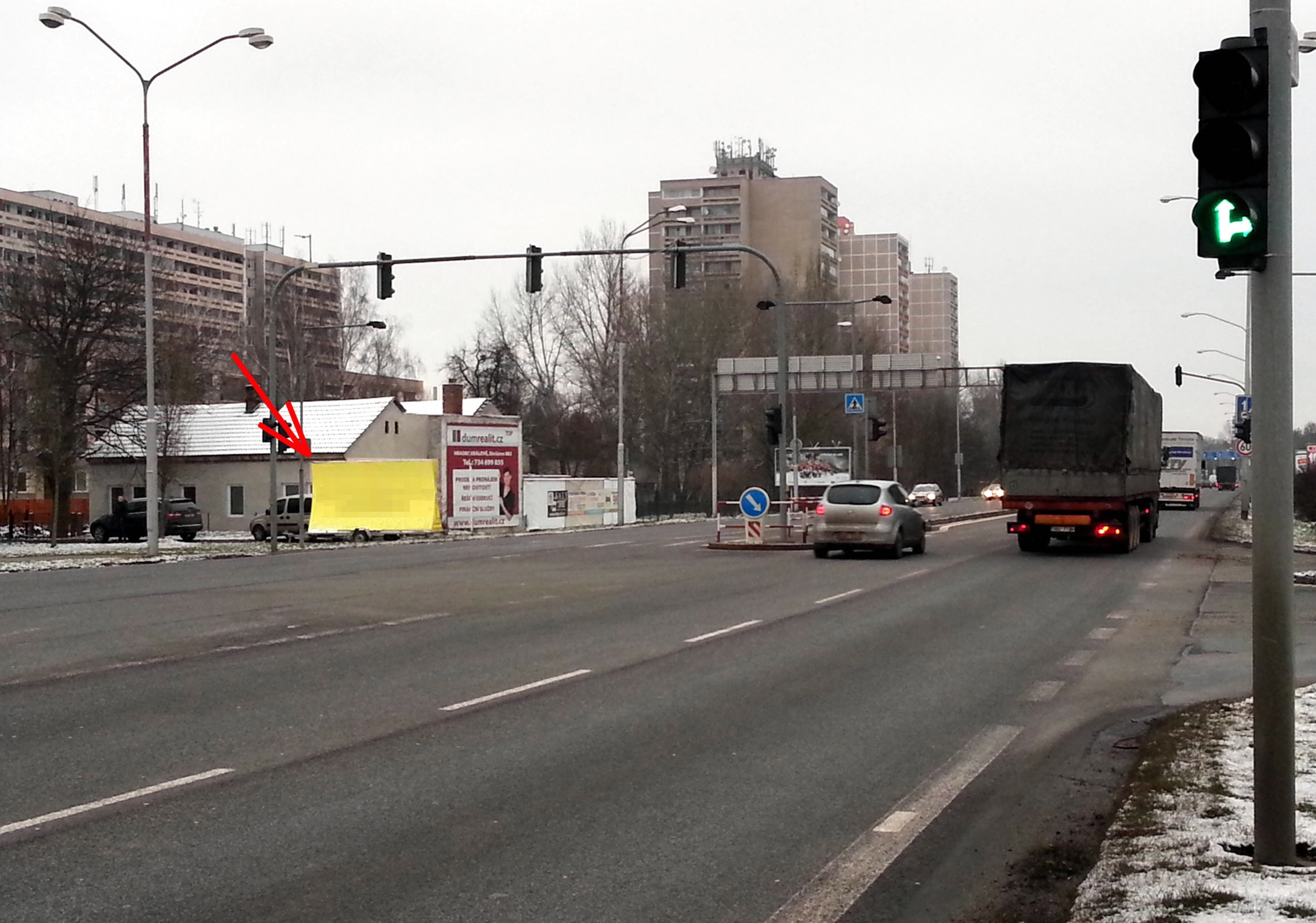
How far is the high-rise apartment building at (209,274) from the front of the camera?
5500cm

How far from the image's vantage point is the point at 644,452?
2987 inches

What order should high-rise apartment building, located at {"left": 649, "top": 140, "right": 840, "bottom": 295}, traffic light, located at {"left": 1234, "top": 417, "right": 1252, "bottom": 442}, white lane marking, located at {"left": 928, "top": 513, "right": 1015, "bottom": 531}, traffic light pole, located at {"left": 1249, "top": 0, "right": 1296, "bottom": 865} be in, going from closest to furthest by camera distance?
traffic light pole, located at {"left": 1249, "top": 0, "right": 1296, "bottom": 865}, white lane marking, located at {"left": 928, "top": 513, "right": 1015, "bottom": 531}, traffic light, located at {"left": 1234, "top": 417, "right": 1252, "bottom": 442}, high-rise apartment building, located at {"left": 649, "top": 140, "right": 840, "bottom": 295}

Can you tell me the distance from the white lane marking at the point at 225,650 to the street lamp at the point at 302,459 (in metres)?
19.6

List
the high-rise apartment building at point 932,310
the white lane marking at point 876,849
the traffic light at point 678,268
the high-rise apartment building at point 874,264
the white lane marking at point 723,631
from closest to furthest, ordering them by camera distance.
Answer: the white lane marking at point 876,849 → the white lane marking at point 723,631 → the traffic light at point 678,268 → the high-rise apartment building at point 874,264 → the high-rise apartment building at point 932,310

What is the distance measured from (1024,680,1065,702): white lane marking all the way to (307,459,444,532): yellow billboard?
35.1m

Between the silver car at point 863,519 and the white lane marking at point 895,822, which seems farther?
the silver car at point 863,519

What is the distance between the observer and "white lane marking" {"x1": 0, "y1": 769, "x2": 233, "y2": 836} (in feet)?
21.8

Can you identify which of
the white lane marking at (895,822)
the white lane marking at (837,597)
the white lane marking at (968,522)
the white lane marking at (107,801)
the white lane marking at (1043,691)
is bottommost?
the white lane marking at (968,522)

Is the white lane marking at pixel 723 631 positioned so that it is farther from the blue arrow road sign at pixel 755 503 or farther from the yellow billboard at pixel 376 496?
the yellow billboard at pixel 376 496

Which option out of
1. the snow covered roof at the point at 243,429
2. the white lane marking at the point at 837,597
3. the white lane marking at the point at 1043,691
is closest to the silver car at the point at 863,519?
the white lane marking at the point at 837,597

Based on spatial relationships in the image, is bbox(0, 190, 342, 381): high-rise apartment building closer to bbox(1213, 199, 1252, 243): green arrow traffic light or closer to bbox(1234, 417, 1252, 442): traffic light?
bbox(1234, 417, 1252, 442): traffic light

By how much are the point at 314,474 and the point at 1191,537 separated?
26489mm

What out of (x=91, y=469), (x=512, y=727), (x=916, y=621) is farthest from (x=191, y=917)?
(x=91, y=469)

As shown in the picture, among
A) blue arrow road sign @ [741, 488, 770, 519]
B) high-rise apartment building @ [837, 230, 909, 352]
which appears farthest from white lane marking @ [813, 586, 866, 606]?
high-rise apartment building @ [837, 230, 909, 352]
